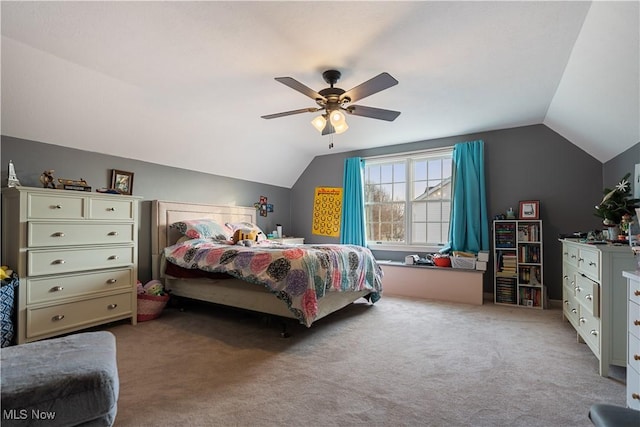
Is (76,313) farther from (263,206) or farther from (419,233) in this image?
(419,233)

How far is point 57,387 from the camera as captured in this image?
3.74 ft

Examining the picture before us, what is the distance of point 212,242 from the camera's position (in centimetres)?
376

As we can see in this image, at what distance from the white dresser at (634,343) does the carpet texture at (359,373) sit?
0.93ft

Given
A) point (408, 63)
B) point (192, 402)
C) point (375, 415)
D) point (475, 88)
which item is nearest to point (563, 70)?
point (475, 88)

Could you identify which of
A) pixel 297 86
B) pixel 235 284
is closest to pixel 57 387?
pixel 235 284

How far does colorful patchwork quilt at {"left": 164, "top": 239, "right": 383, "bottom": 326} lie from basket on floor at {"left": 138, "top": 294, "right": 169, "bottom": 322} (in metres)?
0.43

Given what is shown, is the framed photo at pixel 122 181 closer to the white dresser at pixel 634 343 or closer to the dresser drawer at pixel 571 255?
the white dresser at pixel 634 343

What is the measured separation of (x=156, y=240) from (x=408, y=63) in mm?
3473

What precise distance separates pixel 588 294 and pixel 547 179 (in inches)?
88.0

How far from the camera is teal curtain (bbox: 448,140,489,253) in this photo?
4.41 m

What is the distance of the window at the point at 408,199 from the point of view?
4.91m

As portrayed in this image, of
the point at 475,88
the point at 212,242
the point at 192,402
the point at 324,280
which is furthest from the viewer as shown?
the point at 212,242

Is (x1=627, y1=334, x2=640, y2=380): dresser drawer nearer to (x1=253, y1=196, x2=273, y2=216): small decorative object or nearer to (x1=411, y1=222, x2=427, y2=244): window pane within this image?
(x1=411, y1=222, x2=427, y2=244): window pane

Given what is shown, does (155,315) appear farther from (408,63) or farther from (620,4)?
(620,4)
